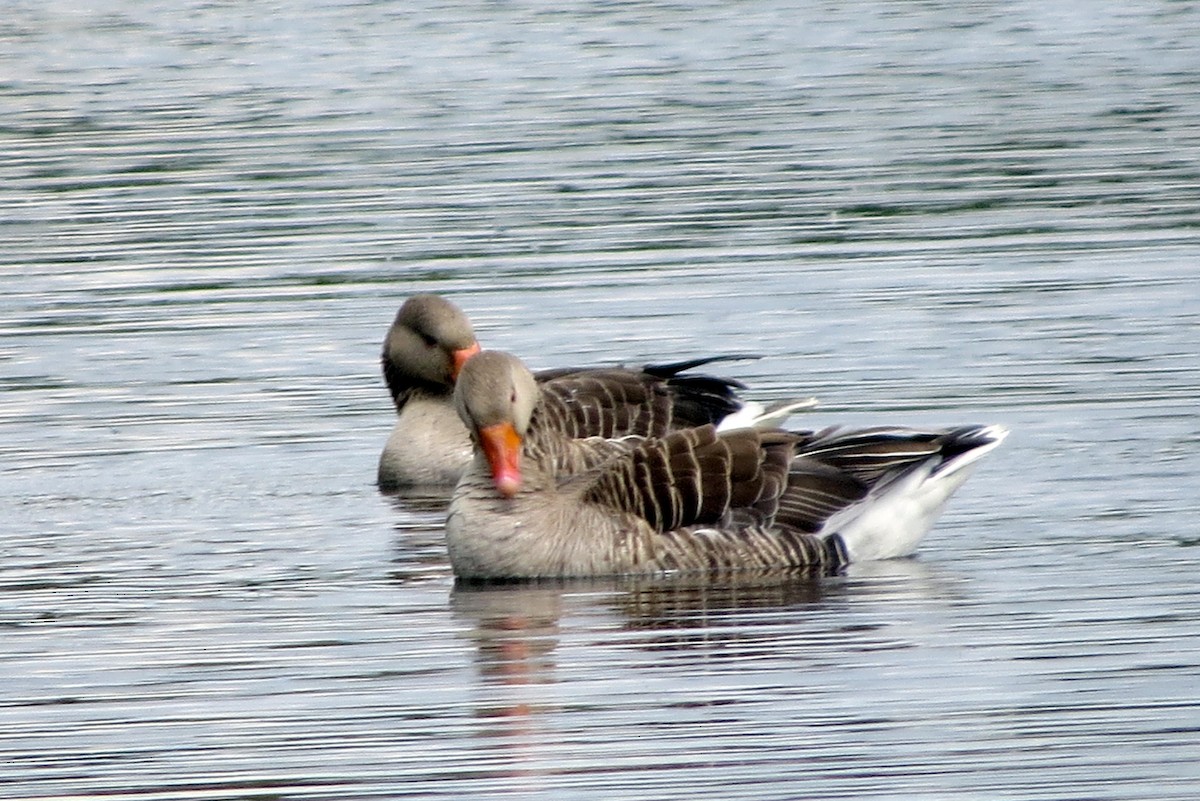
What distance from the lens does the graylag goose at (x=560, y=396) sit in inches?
623

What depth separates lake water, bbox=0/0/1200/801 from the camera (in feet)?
31.5

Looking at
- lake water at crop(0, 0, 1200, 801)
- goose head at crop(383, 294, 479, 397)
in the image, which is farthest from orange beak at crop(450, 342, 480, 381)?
lake water at crop(0, 0, 1200, 801)

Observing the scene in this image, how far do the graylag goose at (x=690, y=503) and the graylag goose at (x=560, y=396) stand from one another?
6.81 feet

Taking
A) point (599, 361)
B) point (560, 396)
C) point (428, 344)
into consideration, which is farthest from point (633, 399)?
point (599, 361)

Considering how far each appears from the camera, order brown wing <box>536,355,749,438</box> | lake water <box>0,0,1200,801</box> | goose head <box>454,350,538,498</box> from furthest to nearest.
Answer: brown wing <box>536,355,749,438</box>
goose head <box>454,350,538,498</box>
lake water <box>0,0,1200,801</box>

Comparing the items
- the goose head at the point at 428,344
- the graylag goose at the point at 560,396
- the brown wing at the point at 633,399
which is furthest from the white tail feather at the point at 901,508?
the goose head at the point at 428,344

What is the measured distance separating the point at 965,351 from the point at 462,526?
627 centimetres

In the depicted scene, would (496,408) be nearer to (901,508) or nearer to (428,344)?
(901,508)

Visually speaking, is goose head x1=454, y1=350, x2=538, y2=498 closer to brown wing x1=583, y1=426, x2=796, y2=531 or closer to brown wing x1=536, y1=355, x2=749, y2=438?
brown wing x1=583, y1=426, x2=796, y2=531

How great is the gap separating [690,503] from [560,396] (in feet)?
10.2

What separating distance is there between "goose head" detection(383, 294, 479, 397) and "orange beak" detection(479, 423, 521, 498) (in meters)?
3.98

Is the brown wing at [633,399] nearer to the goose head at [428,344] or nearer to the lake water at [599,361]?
the lake water at [599,361]

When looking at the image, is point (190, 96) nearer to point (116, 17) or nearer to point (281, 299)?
point (116, 17)

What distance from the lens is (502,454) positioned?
42.4ft
